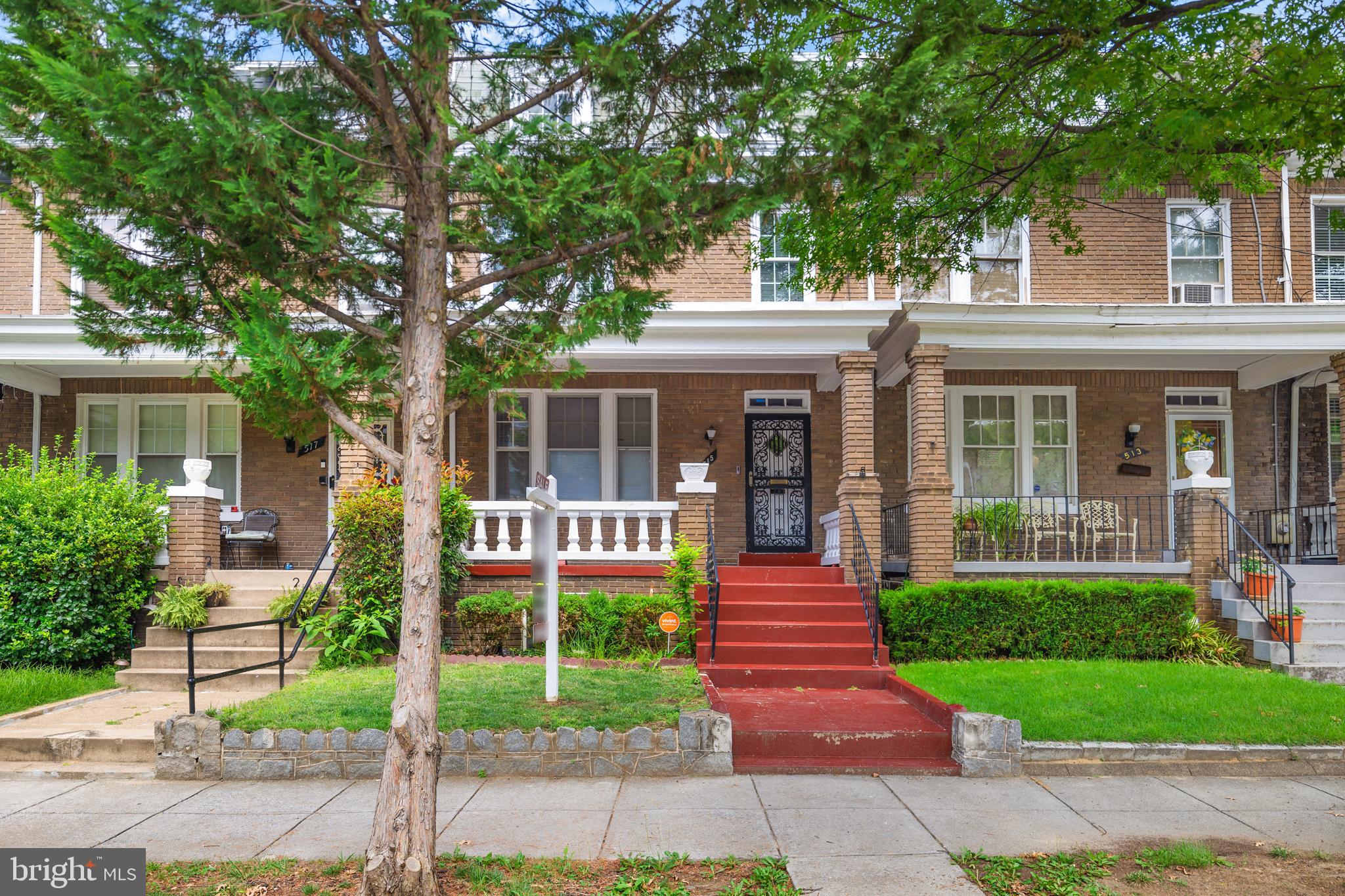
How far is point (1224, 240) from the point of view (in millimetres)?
14695

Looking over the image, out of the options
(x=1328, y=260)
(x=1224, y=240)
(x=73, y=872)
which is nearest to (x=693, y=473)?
(x=73, y=872)

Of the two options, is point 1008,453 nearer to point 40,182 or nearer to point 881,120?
point 881,120

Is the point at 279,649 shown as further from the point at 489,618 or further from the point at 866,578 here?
the point at 866,578

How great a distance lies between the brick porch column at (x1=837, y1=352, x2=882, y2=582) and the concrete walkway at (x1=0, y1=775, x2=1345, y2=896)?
17.1 feet

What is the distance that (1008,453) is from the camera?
15.0 meters

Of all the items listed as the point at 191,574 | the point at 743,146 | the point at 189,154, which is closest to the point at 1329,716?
the point at 743,146

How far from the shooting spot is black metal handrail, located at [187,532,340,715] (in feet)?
25.9

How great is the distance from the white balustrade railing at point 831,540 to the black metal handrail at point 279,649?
6270mm

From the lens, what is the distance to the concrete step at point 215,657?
10062 millimetres

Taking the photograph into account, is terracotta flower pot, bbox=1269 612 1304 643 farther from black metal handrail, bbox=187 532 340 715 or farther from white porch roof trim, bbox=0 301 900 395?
black metal handrail, bbox=187 532 340 715

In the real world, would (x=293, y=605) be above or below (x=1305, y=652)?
above

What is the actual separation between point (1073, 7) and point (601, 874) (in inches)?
256

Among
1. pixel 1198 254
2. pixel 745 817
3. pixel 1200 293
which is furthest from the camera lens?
pixel 1198 254

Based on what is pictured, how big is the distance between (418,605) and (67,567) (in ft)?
25.4
